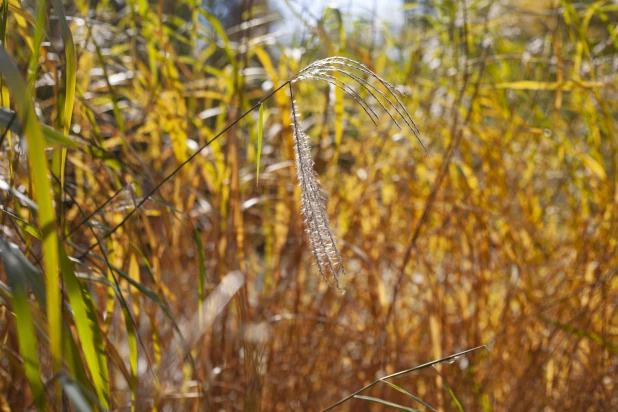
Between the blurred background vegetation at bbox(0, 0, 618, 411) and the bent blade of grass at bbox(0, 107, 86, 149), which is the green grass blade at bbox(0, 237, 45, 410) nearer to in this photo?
the bent blade of grass at bbox(0, 107, 86, 149)

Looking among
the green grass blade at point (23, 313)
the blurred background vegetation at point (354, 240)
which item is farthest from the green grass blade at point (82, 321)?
the blurred background vegetation at point (354, 240)

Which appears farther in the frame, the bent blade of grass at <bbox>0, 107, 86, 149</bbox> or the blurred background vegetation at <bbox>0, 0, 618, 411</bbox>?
the blurred background vegetation at <bbox>0, 0, 618, 411</bbox>

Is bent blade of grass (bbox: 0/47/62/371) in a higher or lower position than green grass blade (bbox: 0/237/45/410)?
higher

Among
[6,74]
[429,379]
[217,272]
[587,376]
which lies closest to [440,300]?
[429,379]

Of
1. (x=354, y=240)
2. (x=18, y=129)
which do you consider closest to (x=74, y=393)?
(x=18, y=129)

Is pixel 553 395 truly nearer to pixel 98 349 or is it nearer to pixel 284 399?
pixel 284 399

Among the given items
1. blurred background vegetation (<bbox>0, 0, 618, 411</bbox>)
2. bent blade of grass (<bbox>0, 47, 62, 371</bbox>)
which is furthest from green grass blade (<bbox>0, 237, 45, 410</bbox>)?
blurred background vegetation (<bbox>0, 0, 618, 411</bbox>)

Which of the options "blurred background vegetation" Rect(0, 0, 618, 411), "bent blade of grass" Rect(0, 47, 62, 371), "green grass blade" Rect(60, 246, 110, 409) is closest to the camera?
"bent blade of grass" Rect(0, 47, 62, 371)
